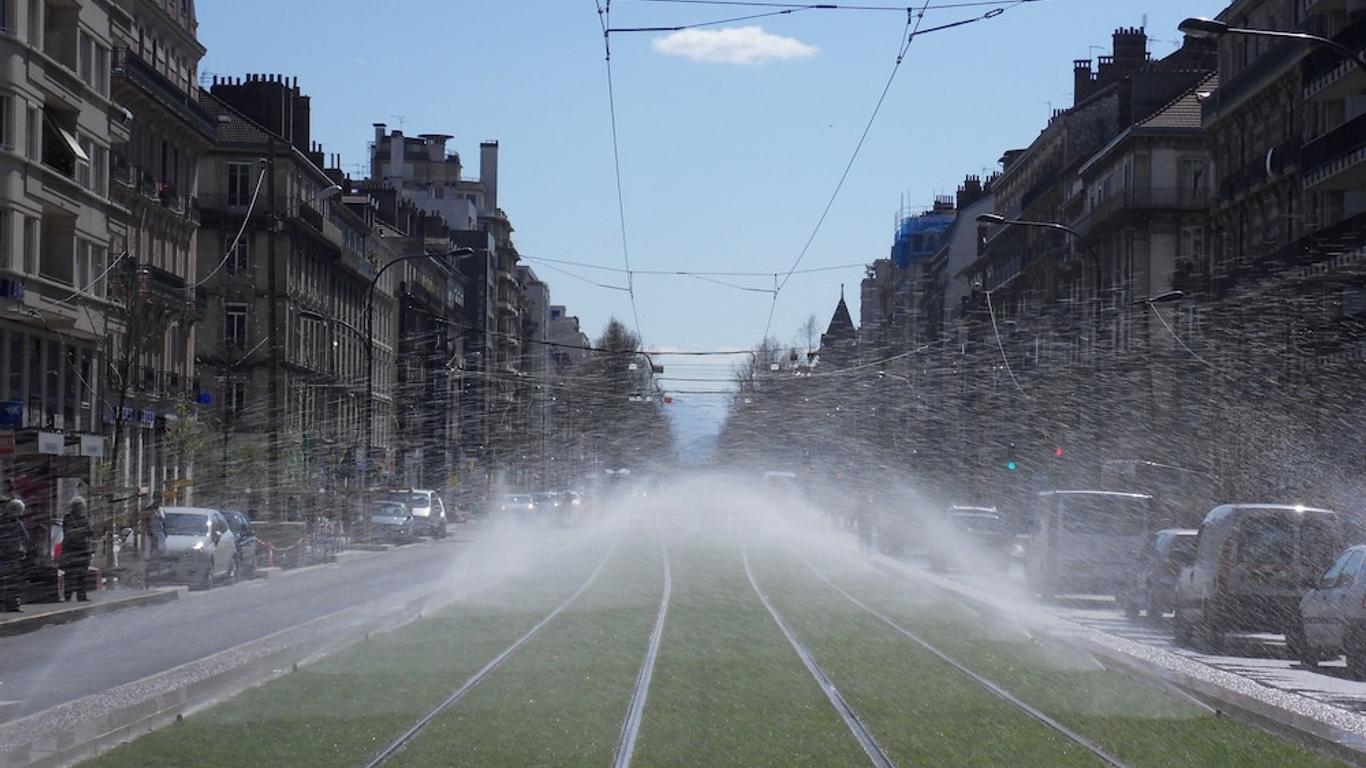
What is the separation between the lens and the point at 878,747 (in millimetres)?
12961

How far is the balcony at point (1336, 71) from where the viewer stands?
43562 millimetres

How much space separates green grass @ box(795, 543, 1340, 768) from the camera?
13.0m

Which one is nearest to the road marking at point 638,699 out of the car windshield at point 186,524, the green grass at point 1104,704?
the green grass at point 1104,704

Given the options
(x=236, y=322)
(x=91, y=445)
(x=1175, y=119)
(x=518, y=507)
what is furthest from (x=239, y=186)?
(x=91, y=445)

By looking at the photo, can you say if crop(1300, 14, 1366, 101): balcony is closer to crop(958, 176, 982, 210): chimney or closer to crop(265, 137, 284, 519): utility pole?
crop(265, 137, 284, 519): utility pole

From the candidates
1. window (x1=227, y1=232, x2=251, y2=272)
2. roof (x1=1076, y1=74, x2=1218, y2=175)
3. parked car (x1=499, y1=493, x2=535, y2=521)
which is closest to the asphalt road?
roof (x1=1076, y1=74, x2=1218, y2=175)

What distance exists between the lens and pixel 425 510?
69.4 m

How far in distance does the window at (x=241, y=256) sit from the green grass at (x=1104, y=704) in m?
55.6

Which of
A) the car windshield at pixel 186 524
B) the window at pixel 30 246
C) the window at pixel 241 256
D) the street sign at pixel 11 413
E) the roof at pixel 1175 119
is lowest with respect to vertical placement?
the car windshield at pixel 186 524

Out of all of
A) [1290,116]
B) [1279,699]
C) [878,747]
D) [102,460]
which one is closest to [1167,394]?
[1290,116]

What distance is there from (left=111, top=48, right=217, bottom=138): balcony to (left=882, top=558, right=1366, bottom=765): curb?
3369cm

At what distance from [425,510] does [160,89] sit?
18.6 metres

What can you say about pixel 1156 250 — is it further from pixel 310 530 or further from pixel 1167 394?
pixel 310 530

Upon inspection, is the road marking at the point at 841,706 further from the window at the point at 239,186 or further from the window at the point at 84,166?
the window at the point at 239,186
